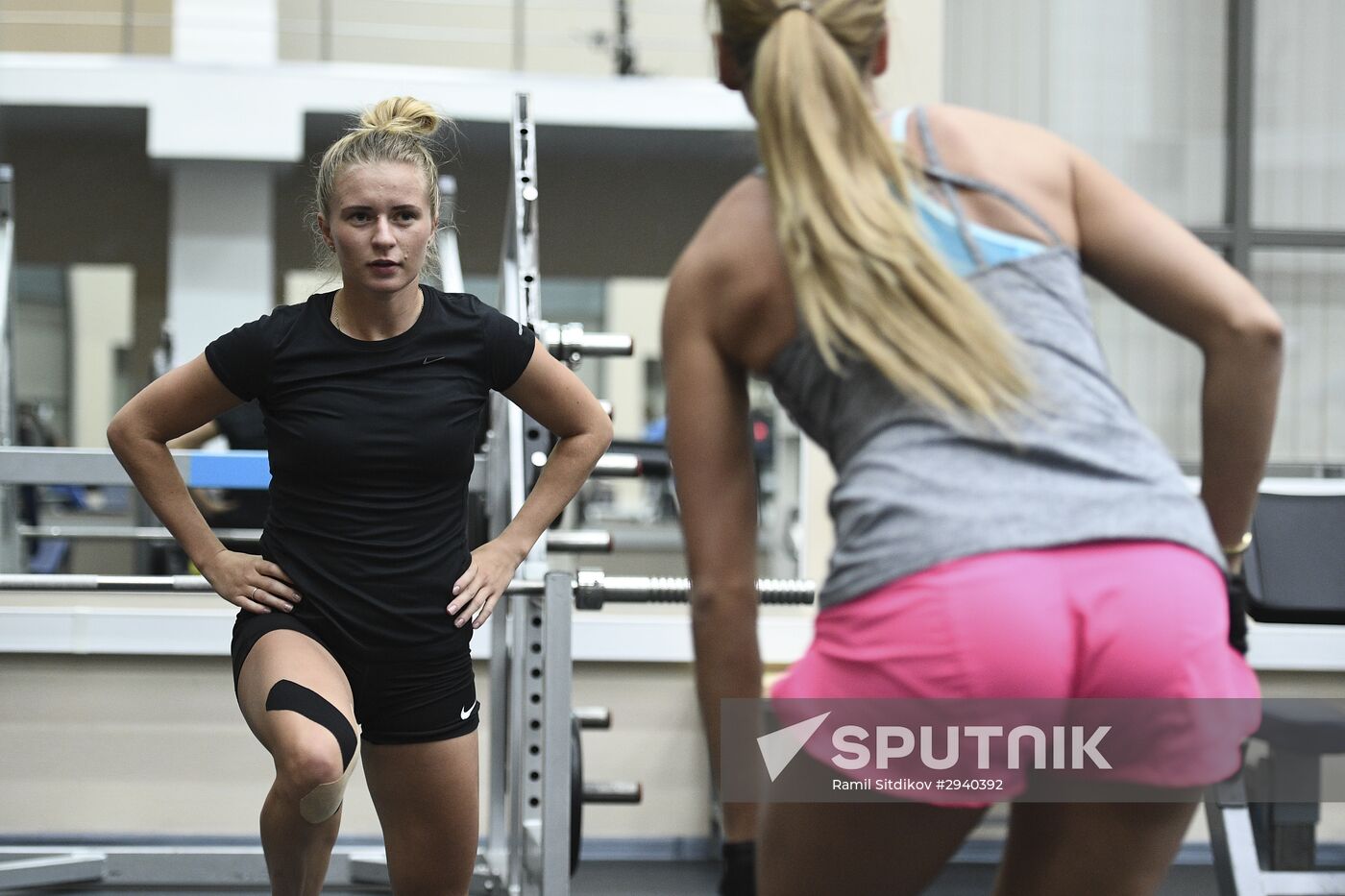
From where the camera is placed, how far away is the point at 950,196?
37.5 inches

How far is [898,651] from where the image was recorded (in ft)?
2.89

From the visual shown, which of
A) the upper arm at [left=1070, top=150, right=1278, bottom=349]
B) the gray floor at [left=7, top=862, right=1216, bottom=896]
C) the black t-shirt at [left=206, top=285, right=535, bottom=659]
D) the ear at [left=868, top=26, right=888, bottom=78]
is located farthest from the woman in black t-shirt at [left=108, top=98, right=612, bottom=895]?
the gray floor at [left=7, top=862, right=1216, bottom=896]

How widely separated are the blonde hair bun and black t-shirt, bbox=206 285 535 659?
0.26 metres

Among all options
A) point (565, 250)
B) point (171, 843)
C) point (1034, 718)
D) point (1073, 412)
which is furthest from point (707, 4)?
point (565, 250)

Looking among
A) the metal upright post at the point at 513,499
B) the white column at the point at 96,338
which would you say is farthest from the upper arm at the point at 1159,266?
the white column at the point at 96,338

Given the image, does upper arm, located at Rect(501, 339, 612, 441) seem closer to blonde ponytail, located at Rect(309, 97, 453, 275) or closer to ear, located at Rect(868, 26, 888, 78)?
blonde ponytail, located at Rect(309, 97, 453, 275)

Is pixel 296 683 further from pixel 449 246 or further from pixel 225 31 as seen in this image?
pixel 225 31

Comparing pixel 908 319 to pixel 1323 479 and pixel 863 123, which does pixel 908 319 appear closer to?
pixel 863 123

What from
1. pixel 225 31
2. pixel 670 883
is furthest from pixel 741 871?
pixel 225 31

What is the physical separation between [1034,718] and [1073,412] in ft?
0.66

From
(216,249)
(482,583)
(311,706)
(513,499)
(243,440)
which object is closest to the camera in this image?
(311,706)

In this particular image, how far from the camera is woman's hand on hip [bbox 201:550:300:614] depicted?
1.78 m

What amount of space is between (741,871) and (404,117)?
124 cm

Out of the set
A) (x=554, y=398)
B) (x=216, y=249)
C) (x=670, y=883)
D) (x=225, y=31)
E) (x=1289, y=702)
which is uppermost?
(x=225, y=31)
